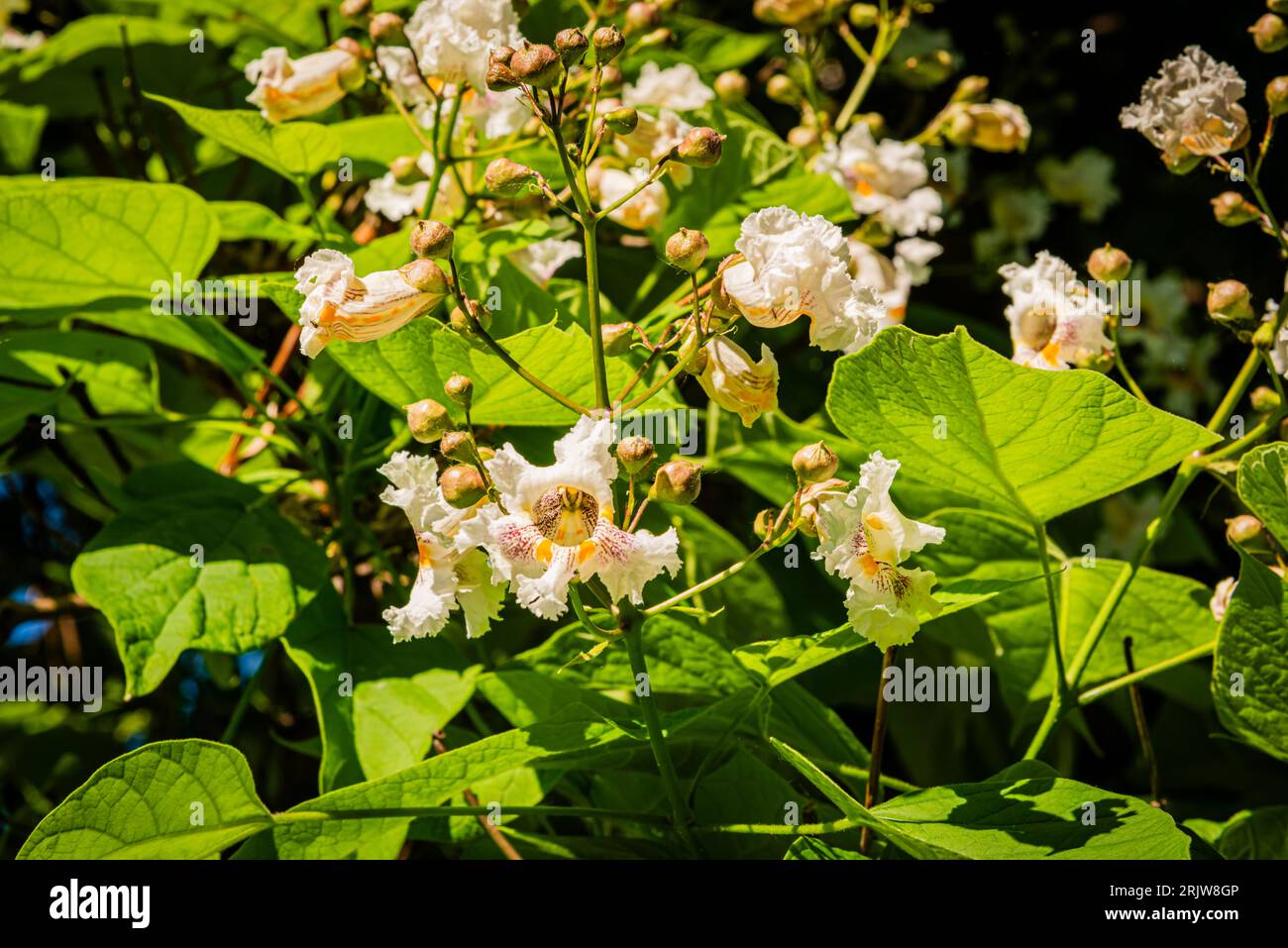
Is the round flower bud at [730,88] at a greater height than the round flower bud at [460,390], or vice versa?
the round flower bud at [730,88]

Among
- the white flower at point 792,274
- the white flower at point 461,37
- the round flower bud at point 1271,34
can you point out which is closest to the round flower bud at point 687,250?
the white flower at point 792,274

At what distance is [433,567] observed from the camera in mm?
A: 838

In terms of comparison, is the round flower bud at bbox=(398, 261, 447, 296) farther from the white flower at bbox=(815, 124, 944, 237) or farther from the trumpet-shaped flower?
the white flower at bbox=(815, 124, 944, 237)

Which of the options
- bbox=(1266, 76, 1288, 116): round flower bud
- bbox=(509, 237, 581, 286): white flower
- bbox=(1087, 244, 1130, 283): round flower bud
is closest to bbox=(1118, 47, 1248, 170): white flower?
bbox=(1266, 76, 1288, 116): round flower bud

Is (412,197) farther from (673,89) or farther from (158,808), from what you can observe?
(158,808)

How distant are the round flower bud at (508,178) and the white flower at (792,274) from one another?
0.15 metres

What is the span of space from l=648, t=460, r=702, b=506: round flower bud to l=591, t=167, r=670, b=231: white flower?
0.42 meters

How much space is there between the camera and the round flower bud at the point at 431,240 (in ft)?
2.53

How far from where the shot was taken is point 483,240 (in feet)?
3.49

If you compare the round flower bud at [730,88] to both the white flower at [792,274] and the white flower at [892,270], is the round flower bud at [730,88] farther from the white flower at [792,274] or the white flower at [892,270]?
the white flower at [792,274]

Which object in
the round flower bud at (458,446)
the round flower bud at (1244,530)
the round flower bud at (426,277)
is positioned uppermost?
the round flower bud at (426,277)

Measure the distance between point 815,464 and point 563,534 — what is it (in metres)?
0.18

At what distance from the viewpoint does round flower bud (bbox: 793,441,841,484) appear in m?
0.81

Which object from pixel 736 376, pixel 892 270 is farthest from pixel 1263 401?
pixel 736 376
